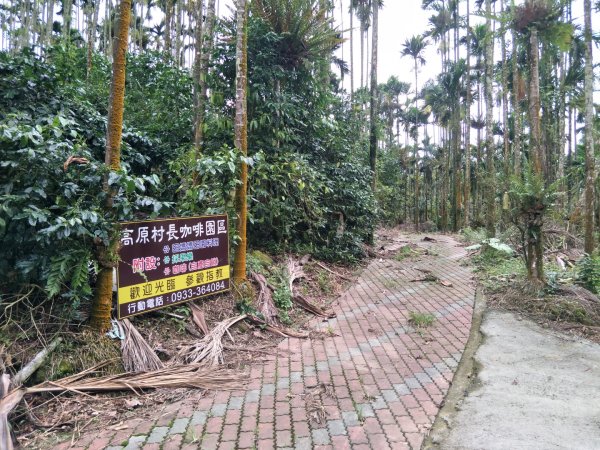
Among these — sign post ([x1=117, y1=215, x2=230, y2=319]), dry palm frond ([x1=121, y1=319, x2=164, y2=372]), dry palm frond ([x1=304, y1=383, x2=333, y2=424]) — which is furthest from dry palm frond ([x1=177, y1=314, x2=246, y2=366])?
dry palm frond ([x1=304, y1=383, x2=333, y2=424])

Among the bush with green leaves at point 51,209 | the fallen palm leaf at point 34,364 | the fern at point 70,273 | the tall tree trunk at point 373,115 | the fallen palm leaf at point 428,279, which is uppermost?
the tall tree trunk at point 373,115

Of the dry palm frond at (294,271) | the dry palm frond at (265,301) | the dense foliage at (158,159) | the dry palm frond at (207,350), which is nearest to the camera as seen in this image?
the dense foliage at (158,159)

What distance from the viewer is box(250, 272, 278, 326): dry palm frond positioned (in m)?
5.43

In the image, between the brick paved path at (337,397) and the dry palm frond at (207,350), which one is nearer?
the brick paved path at (337,397)

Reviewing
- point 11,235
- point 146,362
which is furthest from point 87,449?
point 11,235

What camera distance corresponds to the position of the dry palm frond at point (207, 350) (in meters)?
4.09

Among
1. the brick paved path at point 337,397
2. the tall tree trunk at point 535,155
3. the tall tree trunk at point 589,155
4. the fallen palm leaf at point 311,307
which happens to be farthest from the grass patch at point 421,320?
the tall tree trunk at point 589,155

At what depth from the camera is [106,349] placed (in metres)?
3.67

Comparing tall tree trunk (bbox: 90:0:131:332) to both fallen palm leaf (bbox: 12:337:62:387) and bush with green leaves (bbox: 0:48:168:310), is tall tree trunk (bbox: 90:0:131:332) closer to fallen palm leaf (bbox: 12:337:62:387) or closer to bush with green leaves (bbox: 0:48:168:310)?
bush with green leaves (bbox: 0:48:168:310)

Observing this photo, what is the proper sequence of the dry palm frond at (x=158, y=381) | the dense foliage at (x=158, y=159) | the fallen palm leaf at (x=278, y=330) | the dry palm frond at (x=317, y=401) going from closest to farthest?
the dry palm frond at (x=317, y=401) < the dry palm frond at (x=158, y=381) < the dense foliage at (x=158, y=159) < the fallen palm leaf at (x=278, y=330)

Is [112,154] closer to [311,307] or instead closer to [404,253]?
[311,307]

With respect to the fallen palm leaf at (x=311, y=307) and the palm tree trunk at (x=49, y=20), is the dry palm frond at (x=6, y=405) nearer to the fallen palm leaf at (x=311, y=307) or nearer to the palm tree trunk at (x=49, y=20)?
the fallen palm leaf at (x=311, y=307)

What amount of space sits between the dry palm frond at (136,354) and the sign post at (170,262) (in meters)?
0.23

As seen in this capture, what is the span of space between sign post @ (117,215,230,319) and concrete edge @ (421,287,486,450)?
3119mm
